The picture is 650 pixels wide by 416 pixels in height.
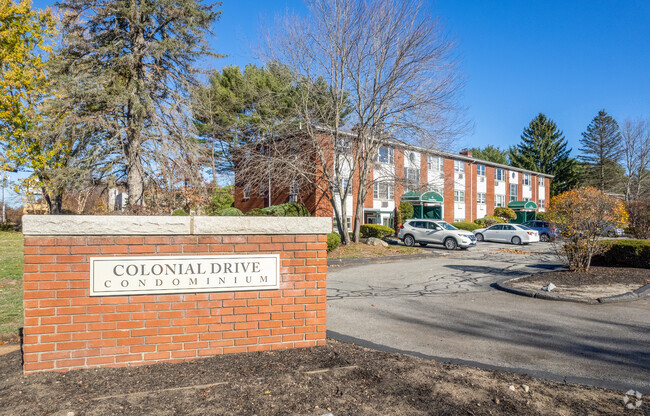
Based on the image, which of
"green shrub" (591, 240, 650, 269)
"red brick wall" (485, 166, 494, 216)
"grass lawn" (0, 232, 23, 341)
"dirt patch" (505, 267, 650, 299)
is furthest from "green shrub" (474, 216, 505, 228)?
"grass lawn" (0, 232, 23, 341)

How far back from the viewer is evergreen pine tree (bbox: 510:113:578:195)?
201 feet

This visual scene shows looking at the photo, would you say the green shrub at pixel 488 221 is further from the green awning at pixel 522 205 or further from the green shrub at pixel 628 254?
the green shrub at pixel 628 254

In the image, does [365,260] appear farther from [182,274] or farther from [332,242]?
[182,274]

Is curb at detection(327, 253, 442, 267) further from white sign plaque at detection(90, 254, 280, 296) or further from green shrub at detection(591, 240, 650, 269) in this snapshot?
white sign plaque at detection(90, 254, 280, 296)

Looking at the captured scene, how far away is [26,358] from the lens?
373 cm

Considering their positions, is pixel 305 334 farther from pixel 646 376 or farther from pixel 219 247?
pixel 646 376

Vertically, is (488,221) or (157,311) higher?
(488,221)

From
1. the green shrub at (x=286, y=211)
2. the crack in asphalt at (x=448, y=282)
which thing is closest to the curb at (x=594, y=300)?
the crack in asphalt at (x=448, y=282)

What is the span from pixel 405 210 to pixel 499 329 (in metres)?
26.5

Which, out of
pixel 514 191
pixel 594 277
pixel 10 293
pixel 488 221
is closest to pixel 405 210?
pixel 488 221

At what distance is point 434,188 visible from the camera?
19.7m

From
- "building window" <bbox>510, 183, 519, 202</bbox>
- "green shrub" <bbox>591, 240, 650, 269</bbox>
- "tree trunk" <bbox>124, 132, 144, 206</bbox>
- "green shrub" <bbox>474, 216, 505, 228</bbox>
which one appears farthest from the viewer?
"building window" <bbox>510, 183, 519, 202</bbox>

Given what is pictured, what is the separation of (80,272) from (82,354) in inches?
31.7

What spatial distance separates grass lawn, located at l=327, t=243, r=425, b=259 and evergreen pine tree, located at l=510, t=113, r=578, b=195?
2050 inches
